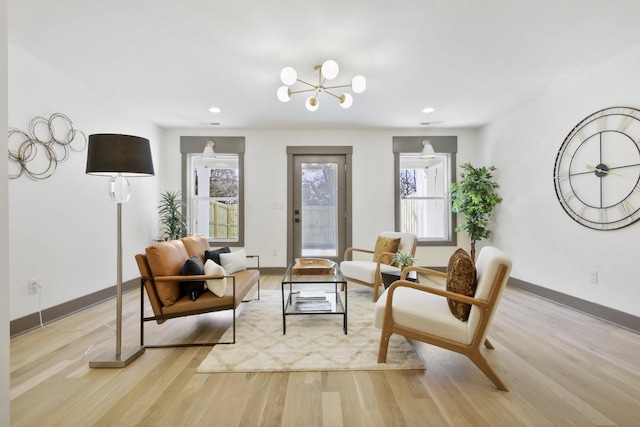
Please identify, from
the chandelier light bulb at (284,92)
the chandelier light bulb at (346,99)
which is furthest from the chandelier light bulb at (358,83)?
the chandelier light bulb at (284,92)

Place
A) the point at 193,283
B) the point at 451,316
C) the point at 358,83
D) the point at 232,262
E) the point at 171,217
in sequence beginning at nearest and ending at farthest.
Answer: the point at 451,316 < the point at 193,283 < the point at 358,83 < the point at 232,262 < the point at 171,217

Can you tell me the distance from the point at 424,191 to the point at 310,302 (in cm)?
340

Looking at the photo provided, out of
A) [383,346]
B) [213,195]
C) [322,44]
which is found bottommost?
[383,346]

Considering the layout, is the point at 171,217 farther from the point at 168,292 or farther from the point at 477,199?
the point at 477,199

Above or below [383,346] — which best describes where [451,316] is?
above

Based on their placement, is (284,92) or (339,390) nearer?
(339,390)

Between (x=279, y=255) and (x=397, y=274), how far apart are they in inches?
94.5

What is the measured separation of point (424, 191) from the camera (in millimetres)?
5238

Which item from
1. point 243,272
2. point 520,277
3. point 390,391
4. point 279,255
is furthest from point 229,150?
point 520,277

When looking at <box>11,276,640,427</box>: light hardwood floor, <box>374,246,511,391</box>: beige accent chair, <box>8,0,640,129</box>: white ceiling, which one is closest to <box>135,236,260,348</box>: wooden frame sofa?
<box>11,276,640,427</box>: light hardwood floor

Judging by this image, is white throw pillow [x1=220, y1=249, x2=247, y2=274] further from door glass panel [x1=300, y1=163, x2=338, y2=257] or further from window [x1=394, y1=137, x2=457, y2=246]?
window [x1=394, y1=137, x2=457, y2=246]

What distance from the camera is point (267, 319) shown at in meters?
2.86

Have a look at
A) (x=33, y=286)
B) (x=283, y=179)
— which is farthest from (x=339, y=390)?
(x=283, y=179)

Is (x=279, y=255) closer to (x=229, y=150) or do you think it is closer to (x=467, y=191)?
(x=229, y=150)
